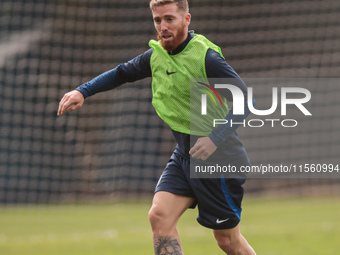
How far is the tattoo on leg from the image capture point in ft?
13.1

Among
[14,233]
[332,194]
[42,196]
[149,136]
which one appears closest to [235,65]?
[149,136]

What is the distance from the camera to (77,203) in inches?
454

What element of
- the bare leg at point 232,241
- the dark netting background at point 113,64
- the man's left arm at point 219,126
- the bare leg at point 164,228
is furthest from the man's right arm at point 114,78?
the dark netting background at point 113,64

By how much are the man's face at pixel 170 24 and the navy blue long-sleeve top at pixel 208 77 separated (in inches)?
2.5

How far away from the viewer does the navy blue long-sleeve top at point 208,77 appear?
394cm

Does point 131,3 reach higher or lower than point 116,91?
higher

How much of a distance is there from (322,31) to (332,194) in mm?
3082

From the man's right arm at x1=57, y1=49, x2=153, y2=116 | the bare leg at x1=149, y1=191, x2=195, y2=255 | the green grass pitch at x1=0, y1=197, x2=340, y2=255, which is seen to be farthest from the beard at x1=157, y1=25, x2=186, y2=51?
the green grass pitch at x1=0, y1=197, x2=340, y2=255

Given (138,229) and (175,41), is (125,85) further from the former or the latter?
(175,41)

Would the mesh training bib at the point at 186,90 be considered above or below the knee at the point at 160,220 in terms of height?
above

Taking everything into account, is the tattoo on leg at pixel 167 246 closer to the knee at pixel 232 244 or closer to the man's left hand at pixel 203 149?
the knee at pixel 232 244

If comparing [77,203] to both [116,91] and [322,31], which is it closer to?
[116,91]

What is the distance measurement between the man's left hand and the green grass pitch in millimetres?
2509

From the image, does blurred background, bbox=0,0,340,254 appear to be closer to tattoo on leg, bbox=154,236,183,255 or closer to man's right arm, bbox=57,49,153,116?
man's right arm, bbox=57,49,153,116
